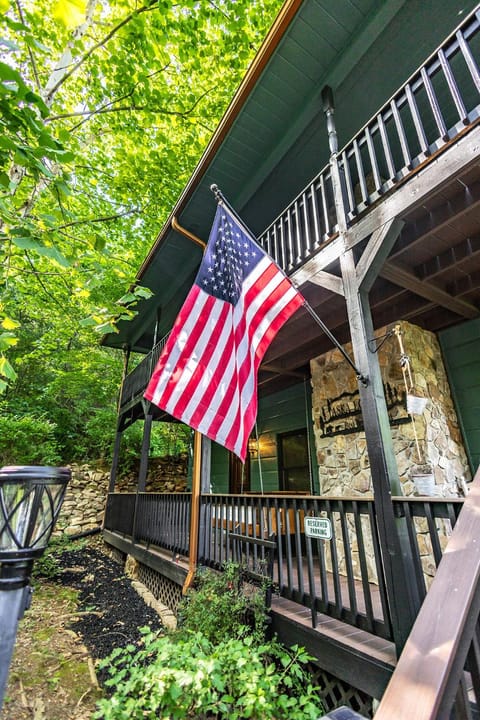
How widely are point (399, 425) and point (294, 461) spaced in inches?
128

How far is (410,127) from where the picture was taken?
447 centimetres

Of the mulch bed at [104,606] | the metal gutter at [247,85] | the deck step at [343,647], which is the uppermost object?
the metal gutter at [247,85]

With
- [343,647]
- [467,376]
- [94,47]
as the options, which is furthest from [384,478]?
[94,47]

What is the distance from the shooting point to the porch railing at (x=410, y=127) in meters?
2.61

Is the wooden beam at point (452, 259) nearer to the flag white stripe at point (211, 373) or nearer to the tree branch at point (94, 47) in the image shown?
the flag white stripe at point (211, 373)

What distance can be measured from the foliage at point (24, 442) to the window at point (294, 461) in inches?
245

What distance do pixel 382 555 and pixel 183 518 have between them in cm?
361

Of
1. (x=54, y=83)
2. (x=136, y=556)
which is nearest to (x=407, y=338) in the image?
(x=54, y=83)

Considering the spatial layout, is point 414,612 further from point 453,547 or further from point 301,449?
point 301,449

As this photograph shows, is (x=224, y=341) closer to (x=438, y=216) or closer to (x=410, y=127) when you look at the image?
(x=438, y=216)

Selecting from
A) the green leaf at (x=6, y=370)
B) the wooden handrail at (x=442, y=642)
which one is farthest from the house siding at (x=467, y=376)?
the green leaf at (x=6, y=370)

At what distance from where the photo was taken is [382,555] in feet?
8.29

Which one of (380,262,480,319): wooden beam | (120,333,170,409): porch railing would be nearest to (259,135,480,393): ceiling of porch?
(380,262,480,319): wooden beam

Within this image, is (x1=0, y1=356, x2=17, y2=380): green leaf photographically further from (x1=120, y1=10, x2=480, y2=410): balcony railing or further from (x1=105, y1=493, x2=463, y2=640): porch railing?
(x1=120, y1=10, x2=480, y2=410): balcony railing
